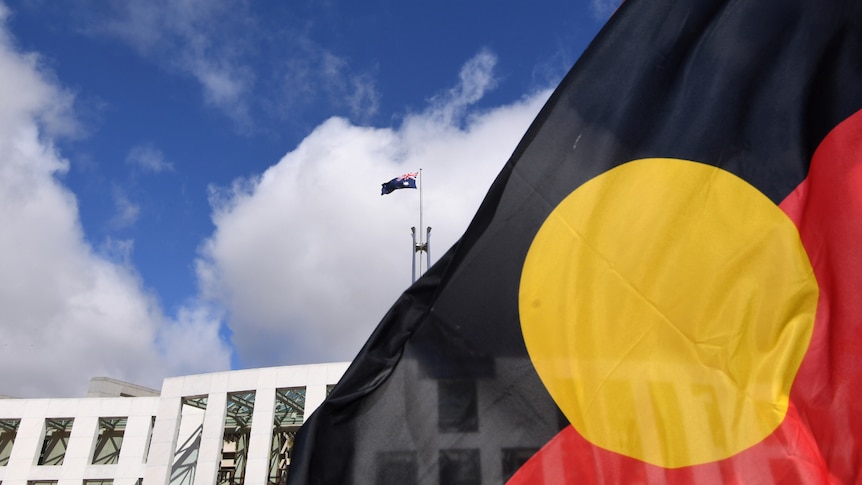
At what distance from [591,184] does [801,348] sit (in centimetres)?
108

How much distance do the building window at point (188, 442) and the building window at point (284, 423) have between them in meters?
4.25

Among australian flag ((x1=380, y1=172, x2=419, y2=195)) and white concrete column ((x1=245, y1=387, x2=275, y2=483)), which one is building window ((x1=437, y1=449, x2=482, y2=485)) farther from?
white concrete column ((x1=245, y1=387, x2=275, y2=483))

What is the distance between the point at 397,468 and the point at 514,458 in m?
0.48

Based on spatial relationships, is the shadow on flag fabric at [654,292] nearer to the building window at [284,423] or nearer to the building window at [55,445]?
the building window at [284,423]

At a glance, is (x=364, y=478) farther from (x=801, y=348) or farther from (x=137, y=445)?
(x=137, y=445)

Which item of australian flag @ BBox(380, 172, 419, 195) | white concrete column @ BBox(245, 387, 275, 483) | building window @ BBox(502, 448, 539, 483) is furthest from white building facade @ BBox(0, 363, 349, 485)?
building window @ BBox(502, 448, 539, 483)

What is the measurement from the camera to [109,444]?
42.0 m

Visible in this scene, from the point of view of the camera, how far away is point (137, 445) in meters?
38.1

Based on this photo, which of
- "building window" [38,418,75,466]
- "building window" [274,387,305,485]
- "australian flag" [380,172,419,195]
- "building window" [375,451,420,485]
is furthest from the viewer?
"building window" [38,418,75,466]

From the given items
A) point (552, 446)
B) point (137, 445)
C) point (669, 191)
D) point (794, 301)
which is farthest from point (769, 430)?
point (137, 445)

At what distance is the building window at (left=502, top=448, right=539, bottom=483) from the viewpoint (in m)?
2.64

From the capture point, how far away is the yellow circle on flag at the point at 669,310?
255 centimetres

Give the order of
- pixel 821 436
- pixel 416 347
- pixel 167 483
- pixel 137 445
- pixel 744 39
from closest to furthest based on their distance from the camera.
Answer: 1. pixel 821 436
2. pixel 416 347
3. pixel 744 39
4. pixel 167 483
5. pixel 137 445

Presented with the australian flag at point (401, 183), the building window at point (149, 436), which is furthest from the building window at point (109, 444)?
the australian flag at point (401, 183)
